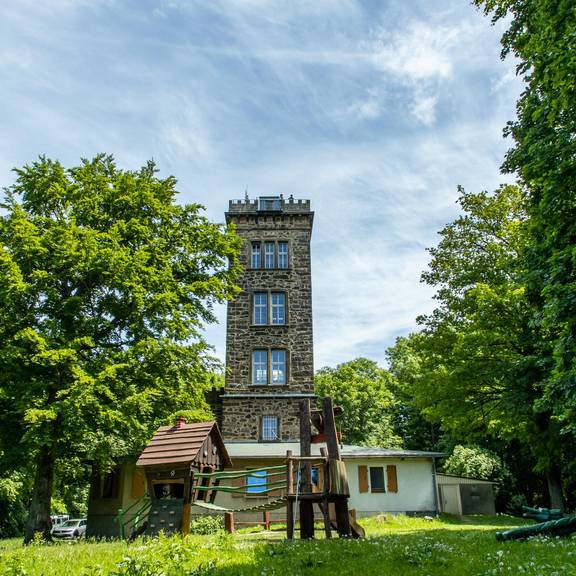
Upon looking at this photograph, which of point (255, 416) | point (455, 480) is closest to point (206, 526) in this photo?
point (255, 416)

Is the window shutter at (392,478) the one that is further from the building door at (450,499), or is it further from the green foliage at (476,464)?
the green foliage at (476,464)

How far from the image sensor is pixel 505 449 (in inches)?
1483

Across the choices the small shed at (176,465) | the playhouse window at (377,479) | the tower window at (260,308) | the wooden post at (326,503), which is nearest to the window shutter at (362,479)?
the playhouse window at (377,479)

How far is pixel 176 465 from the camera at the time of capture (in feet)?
40.7

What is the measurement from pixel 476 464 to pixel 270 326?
16150mm

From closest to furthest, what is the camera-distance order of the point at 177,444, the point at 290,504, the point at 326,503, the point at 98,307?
the point at 326,503
the point at 290,504
the point at 177,444
the point at 98,307

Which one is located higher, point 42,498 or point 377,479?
point 377,479

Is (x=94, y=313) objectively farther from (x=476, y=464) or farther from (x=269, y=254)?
(x=476, y=464)

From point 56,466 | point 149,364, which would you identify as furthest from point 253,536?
point 56,466

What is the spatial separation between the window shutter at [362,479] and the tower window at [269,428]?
18.3 ft

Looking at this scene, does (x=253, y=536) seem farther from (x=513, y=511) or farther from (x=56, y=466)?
(x=513, y=511)

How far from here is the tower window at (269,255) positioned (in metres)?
33.9

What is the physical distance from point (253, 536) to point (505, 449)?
29699 millimetres

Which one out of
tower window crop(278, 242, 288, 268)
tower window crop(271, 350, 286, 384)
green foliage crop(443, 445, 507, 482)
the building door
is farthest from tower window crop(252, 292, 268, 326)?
green foliage crop(443, 445, 507, 482)
